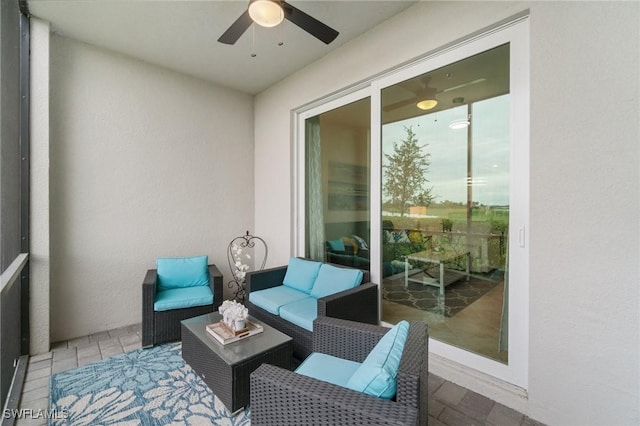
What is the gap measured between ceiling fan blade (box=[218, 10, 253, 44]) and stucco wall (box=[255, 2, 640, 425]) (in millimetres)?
1780

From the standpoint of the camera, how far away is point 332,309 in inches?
88.0

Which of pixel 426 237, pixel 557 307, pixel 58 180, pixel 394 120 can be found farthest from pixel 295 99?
pixel 557 307

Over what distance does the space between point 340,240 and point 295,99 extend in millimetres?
1984

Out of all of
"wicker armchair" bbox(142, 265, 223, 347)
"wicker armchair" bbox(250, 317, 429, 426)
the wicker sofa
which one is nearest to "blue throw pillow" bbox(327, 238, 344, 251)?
the wicker sofa

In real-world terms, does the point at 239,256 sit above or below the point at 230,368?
above

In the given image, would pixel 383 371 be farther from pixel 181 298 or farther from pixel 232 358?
pixel 181 298

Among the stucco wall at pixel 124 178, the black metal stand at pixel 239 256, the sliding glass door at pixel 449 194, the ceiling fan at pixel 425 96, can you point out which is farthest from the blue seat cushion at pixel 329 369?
the stucco wall at pixel 124 178

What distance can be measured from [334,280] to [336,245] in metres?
0.69

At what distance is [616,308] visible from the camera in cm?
155

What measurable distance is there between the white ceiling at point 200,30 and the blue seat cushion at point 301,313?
2732mm

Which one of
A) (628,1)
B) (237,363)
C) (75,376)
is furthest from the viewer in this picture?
(75,376)

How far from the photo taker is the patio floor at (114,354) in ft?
6.00

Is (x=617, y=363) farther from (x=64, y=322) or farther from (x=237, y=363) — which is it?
(x=64, y=322)

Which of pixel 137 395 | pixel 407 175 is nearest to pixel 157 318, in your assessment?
pixel 137 395
